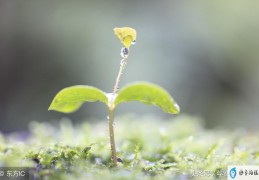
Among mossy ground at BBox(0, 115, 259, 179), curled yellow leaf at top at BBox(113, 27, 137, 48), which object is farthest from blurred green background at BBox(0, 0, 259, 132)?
curled yellow leaf at top at BBox(113, 27, 137, 48)

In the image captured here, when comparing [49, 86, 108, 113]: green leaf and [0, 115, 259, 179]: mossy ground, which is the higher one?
[49, 86, 108, 113]: green leaf

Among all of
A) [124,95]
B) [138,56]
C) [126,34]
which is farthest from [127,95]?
[138,56]

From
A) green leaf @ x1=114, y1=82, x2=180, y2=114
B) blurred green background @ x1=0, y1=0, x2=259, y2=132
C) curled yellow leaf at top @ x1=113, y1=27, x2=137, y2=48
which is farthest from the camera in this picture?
blurred green background @ x1=0, y1=0, x2=259, y2=132

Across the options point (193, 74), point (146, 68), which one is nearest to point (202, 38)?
point (193, 74)

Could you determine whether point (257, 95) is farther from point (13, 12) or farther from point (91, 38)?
point (13, 12)

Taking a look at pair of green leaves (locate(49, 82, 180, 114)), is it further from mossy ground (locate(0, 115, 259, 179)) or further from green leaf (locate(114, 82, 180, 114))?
mossy ground (locate(0, 115, 259, 179))
